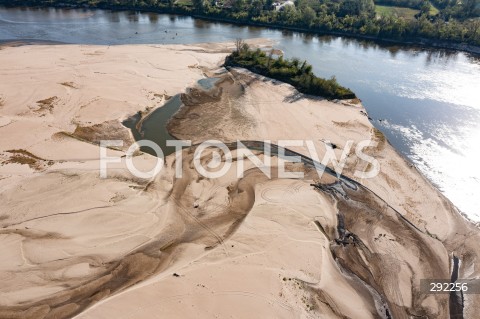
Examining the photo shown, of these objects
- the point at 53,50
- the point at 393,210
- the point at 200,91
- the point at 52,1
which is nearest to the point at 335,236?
the point at 393,210

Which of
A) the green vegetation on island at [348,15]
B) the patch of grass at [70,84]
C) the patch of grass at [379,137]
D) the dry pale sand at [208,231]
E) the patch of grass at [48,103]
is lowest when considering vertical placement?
the dry pale sand at [208,231]

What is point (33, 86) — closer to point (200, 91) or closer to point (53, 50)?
point (53, 50)

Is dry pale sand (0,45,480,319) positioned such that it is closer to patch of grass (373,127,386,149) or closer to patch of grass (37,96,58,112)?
patch of grass (37,96,58,112)

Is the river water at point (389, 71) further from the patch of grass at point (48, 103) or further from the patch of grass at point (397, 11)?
the patch of grass at point (48, 103)

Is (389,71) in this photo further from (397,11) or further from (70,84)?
(70,84)

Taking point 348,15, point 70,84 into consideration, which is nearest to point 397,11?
point 348,15

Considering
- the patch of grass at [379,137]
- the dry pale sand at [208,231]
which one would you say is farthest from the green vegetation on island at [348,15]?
the dry pale sand at [208,231]

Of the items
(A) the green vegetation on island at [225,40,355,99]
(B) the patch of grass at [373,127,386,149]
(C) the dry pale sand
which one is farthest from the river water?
(A) the green vegetation on island at [225,40,355,99]
